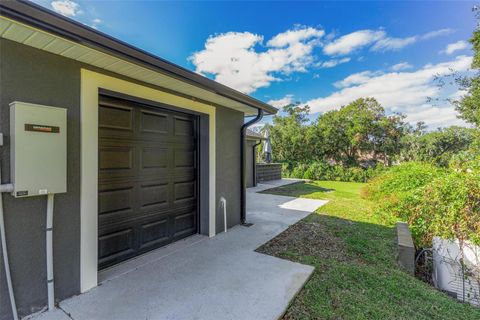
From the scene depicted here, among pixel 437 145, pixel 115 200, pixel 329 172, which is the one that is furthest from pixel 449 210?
pixel 437 145

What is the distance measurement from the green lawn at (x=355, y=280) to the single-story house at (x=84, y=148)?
2268 mm

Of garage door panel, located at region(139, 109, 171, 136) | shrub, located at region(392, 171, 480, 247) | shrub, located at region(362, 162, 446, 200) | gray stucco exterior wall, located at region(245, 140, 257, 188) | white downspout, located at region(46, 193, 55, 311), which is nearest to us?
white downspout, located at region(46, 193, 55, 311)

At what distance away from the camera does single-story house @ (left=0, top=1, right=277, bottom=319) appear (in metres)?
1.95

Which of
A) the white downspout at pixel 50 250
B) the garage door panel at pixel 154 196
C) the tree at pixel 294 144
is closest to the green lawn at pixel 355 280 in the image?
the garage door panel at pixel 154 196

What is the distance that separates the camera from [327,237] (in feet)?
15.3

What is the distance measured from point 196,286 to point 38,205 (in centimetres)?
188

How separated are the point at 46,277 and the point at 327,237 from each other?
178 inches

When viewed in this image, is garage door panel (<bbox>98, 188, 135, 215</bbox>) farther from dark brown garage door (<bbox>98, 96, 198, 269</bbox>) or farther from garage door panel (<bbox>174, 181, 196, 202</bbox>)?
garage door panel (<bbox>174, 181, 196, 202</bbox>)

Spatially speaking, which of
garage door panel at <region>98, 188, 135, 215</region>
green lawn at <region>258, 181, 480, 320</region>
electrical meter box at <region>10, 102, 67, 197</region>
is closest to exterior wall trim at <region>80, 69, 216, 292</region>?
electrical meter box at <region>10, 102, 67, 197</region>

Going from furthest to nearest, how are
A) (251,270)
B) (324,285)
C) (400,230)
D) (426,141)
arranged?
1. (426,141)
2. (400,230)
3. (251,270)
4. (324,285)

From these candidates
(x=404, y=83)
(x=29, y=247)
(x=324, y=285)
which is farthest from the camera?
(x=404, y=83)

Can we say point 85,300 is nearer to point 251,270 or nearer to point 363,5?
point 251,270

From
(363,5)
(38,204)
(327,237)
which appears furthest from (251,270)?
(363,5)

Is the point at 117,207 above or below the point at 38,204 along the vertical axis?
below
